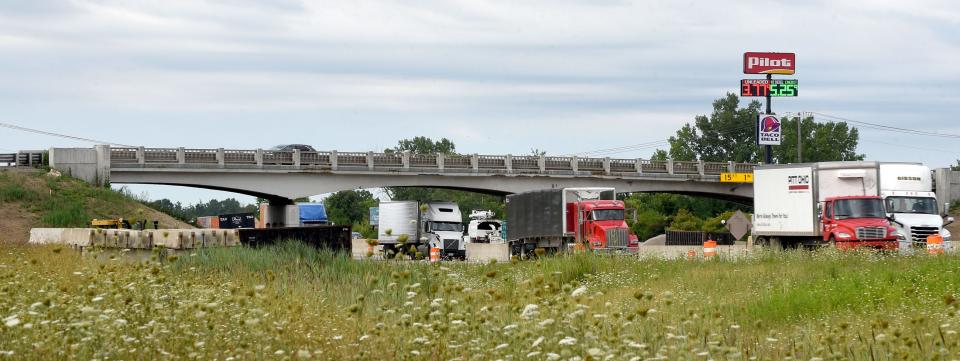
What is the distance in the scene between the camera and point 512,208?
57.4 metres

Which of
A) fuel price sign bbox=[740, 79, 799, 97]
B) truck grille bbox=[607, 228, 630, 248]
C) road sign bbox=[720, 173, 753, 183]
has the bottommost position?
truck grille bbox=[607, 228, 630, 248]

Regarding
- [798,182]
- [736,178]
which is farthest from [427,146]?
[798,182]

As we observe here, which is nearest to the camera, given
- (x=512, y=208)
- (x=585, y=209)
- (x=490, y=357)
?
(x=490, y=357)

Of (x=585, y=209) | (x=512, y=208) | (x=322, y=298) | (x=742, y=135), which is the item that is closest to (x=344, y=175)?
(x=512, y=208)

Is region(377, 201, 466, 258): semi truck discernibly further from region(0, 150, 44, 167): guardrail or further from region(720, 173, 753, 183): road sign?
region(720, 173, 753, 183): road sign

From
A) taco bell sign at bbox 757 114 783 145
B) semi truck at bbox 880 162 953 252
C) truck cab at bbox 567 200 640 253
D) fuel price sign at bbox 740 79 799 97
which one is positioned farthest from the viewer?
fuel price sign at bbox 740 79 799 97

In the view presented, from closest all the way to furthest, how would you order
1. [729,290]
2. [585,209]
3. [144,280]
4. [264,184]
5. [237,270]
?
[144,280] → [237,270] → [729,290] → [585,209] → [264,184]

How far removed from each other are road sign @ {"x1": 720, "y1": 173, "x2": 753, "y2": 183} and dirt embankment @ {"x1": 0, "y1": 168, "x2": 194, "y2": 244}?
152ft

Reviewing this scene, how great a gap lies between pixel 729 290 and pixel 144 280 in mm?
11291

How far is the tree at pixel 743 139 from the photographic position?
150 m

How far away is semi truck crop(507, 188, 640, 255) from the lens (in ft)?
154

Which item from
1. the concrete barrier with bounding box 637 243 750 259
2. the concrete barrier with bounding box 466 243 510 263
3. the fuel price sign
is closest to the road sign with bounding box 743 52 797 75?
the fuel price sign

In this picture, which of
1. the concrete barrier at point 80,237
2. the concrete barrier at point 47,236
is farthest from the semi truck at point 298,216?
the concrete barrier at point 80,237

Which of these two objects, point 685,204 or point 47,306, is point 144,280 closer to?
point 47,306
